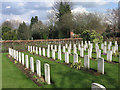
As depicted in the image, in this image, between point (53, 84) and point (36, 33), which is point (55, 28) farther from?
point (53, 84)

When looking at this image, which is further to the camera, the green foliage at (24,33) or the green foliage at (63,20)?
the green foliage at (24,33)

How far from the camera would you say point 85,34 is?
1873 centimetres

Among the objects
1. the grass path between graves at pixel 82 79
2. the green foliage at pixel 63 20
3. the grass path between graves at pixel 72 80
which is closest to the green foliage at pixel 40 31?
the green foliage at pixel 63 20

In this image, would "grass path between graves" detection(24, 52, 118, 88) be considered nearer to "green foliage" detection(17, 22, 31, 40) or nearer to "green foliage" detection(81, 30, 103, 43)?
"green foliage" detection(81, 30, 103, 43)

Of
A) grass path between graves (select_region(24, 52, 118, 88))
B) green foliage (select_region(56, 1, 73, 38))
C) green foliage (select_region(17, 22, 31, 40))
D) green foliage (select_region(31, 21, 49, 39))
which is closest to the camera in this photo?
grass path between graves (select_region(24, 52, 118, 88))

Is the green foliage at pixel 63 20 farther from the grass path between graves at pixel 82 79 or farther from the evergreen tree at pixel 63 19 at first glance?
the grass path between graves at pixel 82 79

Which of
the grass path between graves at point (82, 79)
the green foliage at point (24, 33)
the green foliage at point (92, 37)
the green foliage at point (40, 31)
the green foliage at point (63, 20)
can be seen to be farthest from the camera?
the green foliage at point (24, 33)

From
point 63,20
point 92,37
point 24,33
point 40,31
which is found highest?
point 63,20

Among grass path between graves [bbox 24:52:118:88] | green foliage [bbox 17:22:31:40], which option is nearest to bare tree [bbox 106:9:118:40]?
green foliage [bbox 17:22:31:40]

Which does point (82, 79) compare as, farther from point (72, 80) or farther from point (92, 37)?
point (92, 37)

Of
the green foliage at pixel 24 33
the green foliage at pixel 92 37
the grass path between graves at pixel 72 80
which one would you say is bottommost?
the grass path between graves at pixel 72 80

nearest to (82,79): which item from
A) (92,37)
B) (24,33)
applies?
(92,37)

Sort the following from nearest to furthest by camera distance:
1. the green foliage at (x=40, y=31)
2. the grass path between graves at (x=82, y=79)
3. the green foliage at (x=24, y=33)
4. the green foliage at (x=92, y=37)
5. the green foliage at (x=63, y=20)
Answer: the grass path between graves at (x=82, y=79) → the green foliage at (x=92, y=37) → the green foliage at (x=63, y=20) → the green foliage at (x=40, y=31) → the green foliage at (x=24, y=33)

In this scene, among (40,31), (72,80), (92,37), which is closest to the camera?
(72,80)
